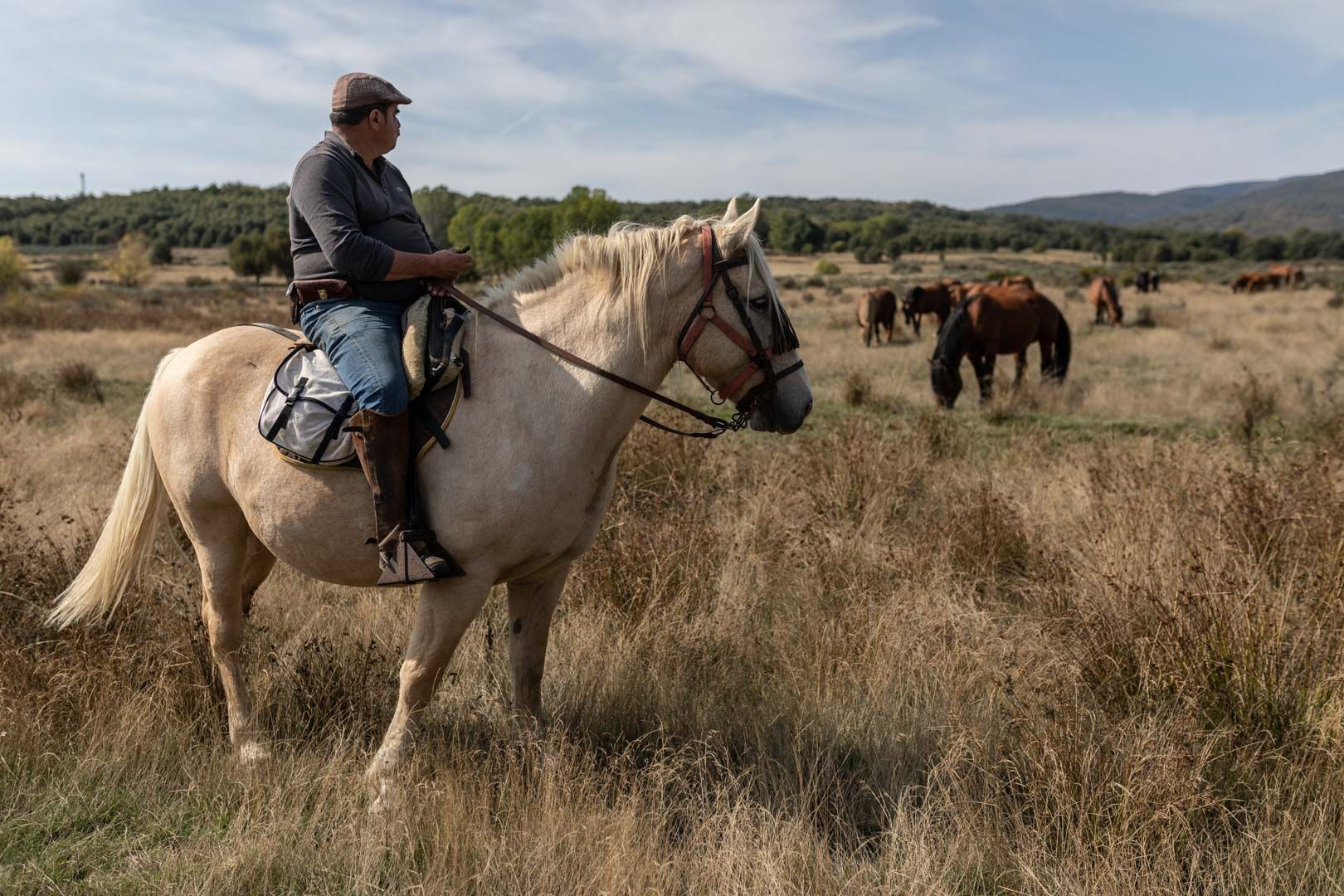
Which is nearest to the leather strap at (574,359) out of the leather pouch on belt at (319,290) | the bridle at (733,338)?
the bridle at (733,338)

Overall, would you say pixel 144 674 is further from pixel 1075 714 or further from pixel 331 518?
pixel 1075 714

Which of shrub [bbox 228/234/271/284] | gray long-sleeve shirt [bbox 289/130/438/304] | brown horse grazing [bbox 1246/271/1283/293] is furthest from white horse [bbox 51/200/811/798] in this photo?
shrub [bbox 228/234/271/284]

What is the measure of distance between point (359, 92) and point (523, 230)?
63.7m

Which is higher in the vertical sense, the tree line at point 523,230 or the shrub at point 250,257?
the tree line at point 523,230

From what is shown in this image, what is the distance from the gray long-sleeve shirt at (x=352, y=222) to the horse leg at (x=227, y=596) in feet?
3.96

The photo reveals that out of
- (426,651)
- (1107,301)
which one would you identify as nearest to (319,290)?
(426,651)

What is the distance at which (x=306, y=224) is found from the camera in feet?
10.7

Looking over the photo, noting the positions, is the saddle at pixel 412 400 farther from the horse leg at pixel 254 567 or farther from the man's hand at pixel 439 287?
the horse leg at pixel 254 567

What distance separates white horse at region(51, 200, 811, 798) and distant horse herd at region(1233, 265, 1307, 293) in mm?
43470

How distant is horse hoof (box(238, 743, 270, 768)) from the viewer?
3395mm

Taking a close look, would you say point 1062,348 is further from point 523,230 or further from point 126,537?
point 523,230

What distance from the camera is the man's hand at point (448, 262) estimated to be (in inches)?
122

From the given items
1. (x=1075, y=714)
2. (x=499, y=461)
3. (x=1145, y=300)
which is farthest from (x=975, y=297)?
(x=1145, y=300)

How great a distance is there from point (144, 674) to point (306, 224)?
227 cm
